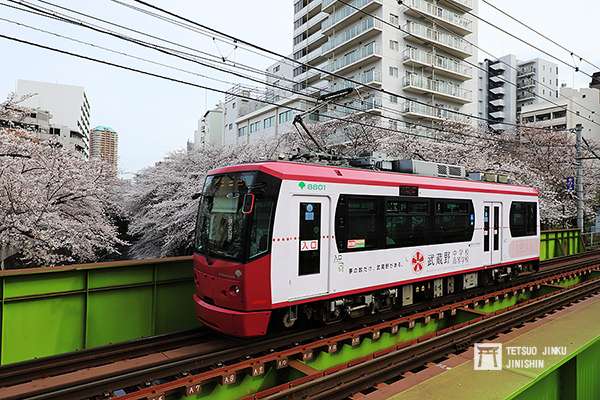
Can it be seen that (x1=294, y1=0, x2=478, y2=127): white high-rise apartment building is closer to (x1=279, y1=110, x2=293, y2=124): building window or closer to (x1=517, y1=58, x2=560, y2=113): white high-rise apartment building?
(x1=279, y1=110, x2=293, y2=124): building window

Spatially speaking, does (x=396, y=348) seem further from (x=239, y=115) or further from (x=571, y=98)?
(x=571, y=98)

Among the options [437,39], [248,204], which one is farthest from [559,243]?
[437,39]

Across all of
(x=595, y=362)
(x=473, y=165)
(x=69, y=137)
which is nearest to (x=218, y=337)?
(x=595, y=362)

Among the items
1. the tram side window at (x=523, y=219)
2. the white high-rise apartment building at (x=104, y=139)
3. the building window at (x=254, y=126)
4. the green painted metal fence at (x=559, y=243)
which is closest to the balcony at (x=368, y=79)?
the building window at (x=254, y=126)

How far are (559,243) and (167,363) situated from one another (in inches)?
844

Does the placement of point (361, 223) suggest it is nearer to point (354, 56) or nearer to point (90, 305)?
point (90, 305)

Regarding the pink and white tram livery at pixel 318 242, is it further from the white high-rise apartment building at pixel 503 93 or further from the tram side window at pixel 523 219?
the white high-rise apartment building at pixel 503 93

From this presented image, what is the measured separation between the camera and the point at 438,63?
41.9 meters

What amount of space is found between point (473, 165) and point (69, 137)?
6714cm

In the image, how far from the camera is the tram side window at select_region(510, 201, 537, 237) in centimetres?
1289

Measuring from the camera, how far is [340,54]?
148 feet

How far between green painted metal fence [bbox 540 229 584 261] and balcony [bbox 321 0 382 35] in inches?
1033

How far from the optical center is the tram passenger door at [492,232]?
11562mm

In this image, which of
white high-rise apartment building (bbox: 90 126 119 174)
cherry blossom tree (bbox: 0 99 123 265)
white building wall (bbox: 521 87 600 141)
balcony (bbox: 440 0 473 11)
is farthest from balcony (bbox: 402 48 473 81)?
white high-rise apartment building (bbox: 90 126 119 174)
